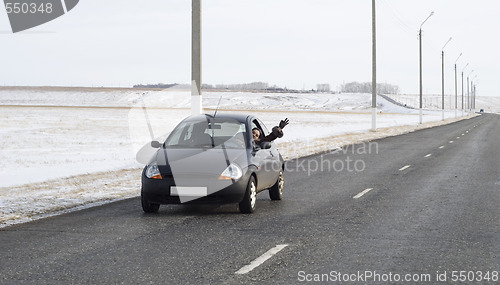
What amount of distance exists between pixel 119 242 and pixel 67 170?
33.5 ft

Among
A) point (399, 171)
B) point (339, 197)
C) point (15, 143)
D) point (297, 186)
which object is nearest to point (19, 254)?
point (339, 197)

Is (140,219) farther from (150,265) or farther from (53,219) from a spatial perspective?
(150,265)

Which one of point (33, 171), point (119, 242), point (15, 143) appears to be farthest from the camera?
point (15, 143)

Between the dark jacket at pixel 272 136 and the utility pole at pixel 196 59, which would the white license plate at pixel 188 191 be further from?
the utility pole at pixel 196 59

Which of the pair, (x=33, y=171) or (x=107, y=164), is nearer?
(x=33, y=171)

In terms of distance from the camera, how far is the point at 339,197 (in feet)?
39.5

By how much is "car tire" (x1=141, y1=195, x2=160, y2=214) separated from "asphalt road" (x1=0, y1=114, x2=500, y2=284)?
119 mm

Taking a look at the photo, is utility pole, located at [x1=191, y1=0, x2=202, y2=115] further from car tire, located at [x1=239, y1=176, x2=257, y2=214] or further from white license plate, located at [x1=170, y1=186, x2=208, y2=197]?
white license plate, located at [x1=170, y1=186, x2=208, y2=197]

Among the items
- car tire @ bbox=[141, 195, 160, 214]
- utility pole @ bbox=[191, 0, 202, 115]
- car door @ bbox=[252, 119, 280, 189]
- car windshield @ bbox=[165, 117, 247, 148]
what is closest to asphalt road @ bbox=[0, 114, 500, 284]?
car tire @ bbox=[141, 195, 160, 214]

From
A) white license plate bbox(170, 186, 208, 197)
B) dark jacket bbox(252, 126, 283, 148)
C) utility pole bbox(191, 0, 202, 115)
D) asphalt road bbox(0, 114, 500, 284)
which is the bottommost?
asphalt road bbox(0, 114, 500, 284)

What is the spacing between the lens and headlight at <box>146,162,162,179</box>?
380 inches

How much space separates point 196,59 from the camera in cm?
1705

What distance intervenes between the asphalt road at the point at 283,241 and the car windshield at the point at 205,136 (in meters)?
1.04

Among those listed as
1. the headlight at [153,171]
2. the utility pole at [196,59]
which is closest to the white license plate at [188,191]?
the headlight at [153,171]
